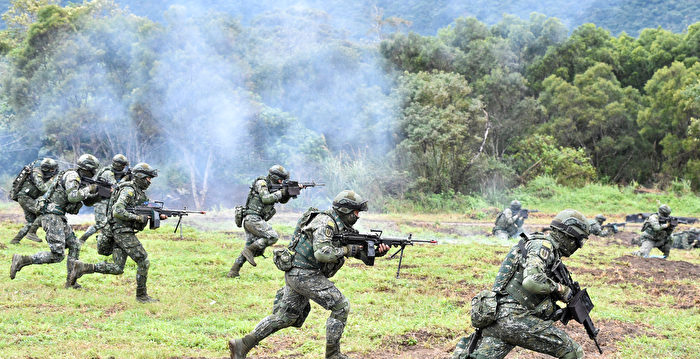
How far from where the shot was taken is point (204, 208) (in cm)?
2705

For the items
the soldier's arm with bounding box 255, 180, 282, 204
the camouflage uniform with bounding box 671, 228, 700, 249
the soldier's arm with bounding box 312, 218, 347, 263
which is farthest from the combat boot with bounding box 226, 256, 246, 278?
the camouflage uniform with bounding box 671, 228, 700, 249

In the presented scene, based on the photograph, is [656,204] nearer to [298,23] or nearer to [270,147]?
[270,147]

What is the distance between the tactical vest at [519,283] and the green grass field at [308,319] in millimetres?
2017

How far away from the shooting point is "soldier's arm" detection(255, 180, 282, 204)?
11.5 meters

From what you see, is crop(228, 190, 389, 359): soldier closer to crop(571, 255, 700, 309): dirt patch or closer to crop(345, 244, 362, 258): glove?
crop(345, 244, 362, 258): glove

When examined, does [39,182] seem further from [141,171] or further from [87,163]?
[141,171]

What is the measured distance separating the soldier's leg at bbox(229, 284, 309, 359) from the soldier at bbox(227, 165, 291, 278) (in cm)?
457

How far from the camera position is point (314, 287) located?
6.60m

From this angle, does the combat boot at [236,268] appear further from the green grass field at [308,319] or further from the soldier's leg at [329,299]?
the soldier's leg at [329,299]

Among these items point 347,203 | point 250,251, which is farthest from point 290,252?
point 250,251

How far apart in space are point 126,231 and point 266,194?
118 inches

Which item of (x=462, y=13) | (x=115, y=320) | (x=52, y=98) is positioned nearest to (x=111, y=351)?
(x=115, y=320)

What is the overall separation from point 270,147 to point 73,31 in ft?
32.2

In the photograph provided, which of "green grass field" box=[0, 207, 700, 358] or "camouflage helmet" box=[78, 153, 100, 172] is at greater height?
"camouflage helmet" box=[78, 153, 100, 172]
